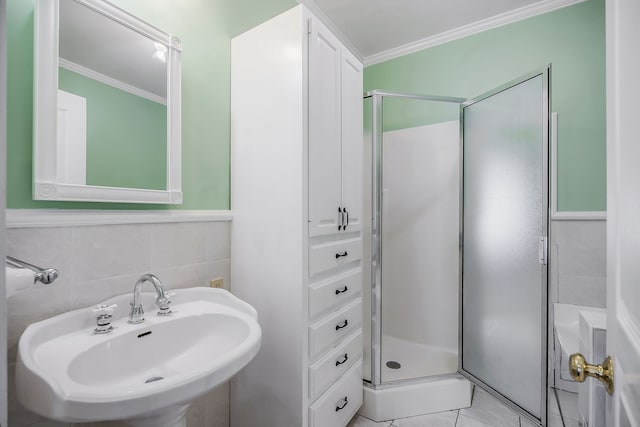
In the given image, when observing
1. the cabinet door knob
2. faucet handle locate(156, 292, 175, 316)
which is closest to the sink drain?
the cabinet door knob

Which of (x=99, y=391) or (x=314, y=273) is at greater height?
(x=314, y=273)

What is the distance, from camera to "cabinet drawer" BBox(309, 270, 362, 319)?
1275 mm

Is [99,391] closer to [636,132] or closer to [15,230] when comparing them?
[15,230]

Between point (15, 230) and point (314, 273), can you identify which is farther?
point (314, 273)

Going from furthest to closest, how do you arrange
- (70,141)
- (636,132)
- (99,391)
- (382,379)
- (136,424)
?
(382,379) → (70,141) → (136,424) → (99,391) → (636,132)

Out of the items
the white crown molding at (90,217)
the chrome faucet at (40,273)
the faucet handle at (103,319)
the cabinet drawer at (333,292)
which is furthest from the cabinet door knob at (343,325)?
the chrome faucet at (40,273)

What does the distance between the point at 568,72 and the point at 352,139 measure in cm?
161

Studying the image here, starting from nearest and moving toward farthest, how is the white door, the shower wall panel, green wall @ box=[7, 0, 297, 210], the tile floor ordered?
the white door
green wall @ box=[7, 0, 297, 210]
the tile floor
the shower wall panel

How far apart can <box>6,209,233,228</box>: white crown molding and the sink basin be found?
0.93 feet

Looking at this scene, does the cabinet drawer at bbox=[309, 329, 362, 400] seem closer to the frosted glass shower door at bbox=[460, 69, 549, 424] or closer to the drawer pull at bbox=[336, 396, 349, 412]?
the drawer pull at bbox=[336, 396, 349, 412]

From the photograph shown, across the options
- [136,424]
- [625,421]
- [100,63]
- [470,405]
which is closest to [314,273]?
[136,424]

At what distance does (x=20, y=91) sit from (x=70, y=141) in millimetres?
174

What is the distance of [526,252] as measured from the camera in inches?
60.1

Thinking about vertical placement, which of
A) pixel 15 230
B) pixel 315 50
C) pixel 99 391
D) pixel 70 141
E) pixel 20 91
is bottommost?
pixel 99 391
